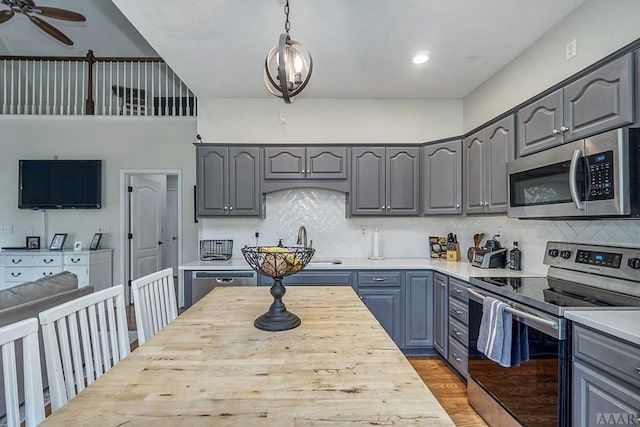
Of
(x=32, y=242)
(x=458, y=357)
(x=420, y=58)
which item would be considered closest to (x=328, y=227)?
(x=458, y=357)

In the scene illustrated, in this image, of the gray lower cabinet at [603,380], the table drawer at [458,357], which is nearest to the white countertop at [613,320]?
the gray lower cabinet at [603,380]

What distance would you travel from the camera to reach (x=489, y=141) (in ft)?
9.37

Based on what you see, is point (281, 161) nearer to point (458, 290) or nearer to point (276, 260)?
point (458, 290)

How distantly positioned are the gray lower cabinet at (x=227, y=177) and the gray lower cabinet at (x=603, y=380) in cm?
288

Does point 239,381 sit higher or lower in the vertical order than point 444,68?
lower

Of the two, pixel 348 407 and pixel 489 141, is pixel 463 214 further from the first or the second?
pixel 348 407

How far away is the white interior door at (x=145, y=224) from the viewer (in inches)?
204

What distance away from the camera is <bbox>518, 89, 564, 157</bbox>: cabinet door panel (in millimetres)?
2076

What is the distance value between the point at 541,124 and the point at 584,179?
0.61 metres

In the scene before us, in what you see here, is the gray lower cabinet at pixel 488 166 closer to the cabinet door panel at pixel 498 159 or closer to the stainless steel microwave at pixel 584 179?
the cabinet door panel at pixel 498 159

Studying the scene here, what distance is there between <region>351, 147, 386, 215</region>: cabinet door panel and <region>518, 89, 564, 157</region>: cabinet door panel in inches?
56.1

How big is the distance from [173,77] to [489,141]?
4719 millimetres

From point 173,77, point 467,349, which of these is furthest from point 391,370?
point 173,77

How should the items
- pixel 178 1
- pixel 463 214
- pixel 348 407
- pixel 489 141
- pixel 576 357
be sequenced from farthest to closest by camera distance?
pixel 463 214 < pixel 489 141 < pixel 178 1 < pixel 576 357 < pixel 348 407
